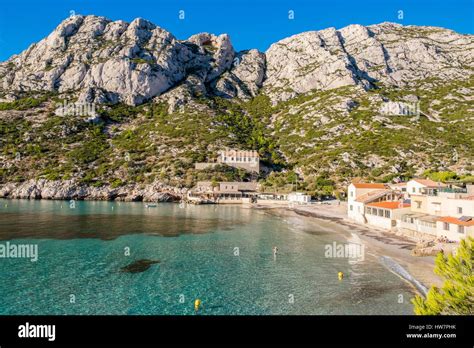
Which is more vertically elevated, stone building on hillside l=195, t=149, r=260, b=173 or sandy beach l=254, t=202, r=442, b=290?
stone building on hillside l=195, t=149, r=260, b=173

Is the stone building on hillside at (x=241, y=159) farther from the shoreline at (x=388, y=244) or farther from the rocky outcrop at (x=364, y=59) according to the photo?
the rocky outcrop at (x=364, y=59)

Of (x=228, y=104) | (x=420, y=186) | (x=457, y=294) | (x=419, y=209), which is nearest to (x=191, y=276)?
(x=457, y=294)

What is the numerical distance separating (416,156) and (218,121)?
81.0 m

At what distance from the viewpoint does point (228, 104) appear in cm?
17200

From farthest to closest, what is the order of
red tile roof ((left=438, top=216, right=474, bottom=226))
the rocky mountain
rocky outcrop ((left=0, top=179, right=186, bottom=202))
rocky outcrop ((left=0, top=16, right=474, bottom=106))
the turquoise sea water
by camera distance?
rocky outcrop ((left=0, top=16, right=474, bottom=106)) < the rocky mountain < rocky outcrop ((left=0, top=179, right=186, bottom=202)) < red tile roof ((left=438, top=216, right=474, bottom=226)) < the turquoise sea water

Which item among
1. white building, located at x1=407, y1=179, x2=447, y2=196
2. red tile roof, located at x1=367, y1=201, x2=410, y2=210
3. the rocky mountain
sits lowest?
red tile roof, located at x1=367, y1=201, x2=410, y2=210

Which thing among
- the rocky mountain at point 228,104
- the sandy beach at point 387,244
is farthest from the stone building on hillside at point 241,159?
the sandy beach at point 387,244

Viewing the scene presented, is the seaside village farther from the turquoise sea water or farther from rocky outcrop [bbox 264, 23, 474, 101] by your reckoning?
rocky outcrop [bbox 264, 23, 474, 101]

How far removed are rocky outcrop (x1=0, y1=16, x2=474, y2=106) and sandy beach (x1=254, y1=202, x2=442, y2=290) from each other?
111 meters

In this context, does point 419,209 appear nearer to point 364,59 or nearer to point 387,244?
point 387,244

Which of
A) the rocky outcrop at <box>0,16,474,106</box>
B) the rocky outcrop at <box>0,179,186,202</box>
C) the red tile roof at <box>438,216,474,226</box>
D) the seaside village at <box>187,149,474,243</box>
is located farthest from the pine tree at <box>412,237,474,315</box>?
the rocky outcrop at <box>0,16,474,106</box>

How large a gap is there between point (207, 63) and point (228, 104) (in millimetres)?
32830

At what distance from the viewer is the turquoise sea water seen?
787 inches
